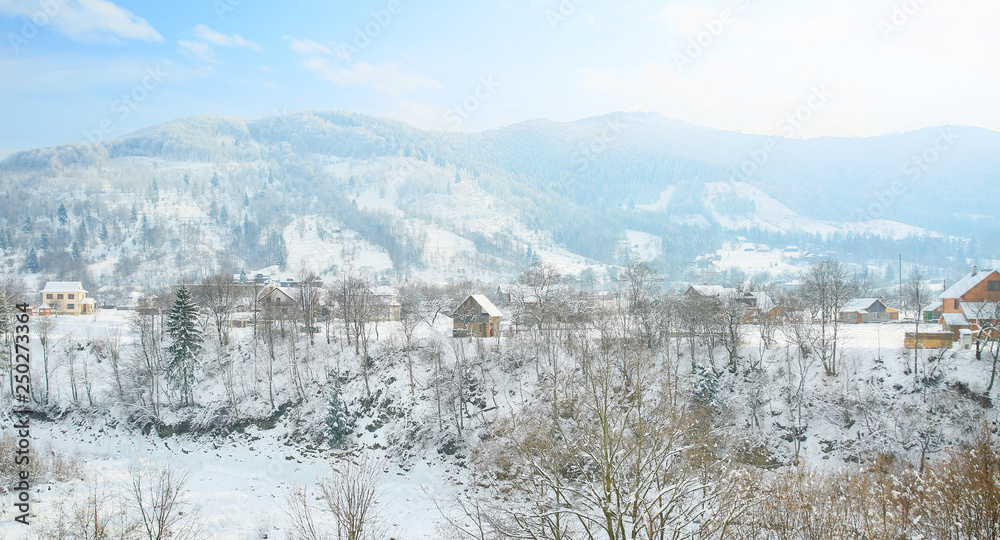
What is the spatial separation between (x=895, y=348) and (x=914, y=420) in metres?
9.71

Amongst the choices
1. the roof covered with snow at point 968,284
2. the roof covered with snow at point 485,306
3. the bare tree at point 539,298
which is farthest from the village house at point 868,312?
the roof covered with snow at point 485,306

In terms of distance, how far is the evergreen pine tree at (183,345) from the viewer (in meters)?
45.3

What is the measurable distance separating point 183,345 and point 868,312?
8037 centimetres

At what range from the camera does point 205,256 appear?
17112cm

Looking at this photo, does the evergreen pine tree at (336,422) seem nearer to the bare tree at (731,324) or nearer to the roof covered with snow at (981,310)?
the bare tree at (731,324)

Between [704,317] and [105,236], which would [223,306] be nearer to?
[704,317]

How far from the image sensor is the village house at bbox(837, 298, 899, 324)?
2581 inches

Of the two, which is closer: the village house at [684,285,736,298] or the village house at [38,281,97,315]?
the village house at [684,285,736,298]

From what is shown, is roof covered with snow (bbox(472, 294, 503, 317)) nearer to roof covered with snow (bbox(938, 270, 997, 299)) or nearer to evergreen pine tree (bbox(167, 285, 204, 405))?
evergreen pine tree (bbox(167, 285, 204, 405))

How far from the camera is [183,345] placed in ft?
149

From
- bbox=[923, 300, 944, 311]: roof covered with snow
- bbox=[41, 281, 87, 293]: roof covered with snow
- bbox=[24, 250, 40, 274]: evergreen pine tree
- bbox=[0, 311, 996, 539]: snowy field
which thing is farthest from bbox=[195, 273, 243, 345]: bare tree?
bbox=[24, 250, 40, 274]: evergreen pine tree

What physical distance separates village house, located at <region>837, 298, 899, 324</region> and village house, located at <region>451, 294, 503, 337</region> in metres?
47.5

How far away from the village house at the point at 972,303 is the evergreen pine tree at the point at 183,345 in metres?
64.2

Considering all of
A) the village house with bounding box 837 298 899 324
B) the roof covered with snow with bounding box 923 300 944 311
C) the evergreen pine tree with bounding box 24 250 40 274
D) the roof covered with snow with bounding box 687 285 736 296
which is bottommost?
the village house with bounding box 837 298 899 324
